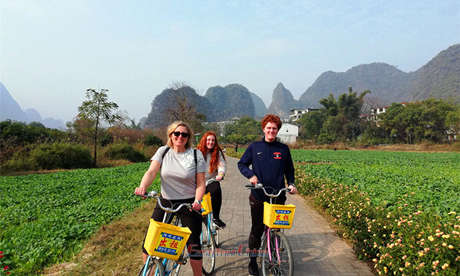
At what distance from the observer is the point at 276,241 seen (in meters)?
2.71

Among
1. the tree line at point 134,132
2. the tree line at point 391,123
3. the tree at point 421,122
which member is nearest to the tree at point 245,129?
the tree line at point 134,132

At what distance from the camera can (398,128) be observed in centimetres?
5147

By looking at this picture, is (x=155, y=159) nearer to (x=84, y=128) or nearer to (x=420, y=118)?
(x=84, y=128)

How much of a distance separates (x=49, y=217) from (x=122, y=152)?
1734 centimetres

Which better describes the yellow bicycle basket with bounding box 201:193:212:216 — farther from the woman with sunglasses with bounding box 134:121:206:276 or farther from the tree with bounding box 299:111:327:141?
the tree with bounding box 299:111:327:141

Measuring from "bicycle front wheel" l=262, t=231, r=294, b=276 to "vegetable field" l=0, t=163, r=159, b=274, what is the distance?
294 cm

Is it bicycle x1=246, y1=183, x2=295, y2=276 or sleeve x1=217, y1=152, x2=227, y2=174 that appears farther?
sleeve x1=217, y1=152, x2=227, y2=174

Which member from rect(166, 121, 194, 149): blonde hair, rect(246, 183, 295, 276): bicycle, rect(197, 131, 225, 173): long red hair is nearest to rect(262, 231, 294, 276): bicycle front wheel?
rect(246, 183, 295, 276): bicycle

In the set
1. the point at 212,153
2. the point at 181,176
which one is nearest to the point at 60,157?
the point at 212,153

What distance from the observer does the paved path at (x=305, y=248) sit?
3311 mm

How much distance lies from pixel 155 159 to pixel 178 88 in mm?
25455

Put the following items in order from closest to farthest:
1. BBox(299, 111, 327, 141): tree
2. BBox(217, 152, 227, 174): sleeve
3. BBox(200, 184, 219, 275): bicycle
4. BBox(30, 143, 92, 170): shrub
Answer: BBox(200, 184, 219, 275): bicycle < BBox(217, 152, 227, 174): sleeve < BBox(30, 143, 92, 170): shrub < BBox(299, 111, 327, 141): tree

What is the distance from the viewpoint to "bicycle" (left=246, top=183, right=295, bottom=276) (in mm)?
2568

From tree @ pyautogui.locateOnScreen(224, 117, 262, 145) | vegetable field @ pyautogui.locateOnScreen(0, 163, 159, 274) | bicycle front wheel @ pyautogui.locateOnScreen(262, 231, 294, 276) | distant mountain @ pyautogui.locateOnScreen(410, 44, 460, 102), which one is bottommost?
vegetable field @ pyautogui.locateOnScreen(0, 163, 159, 274)
